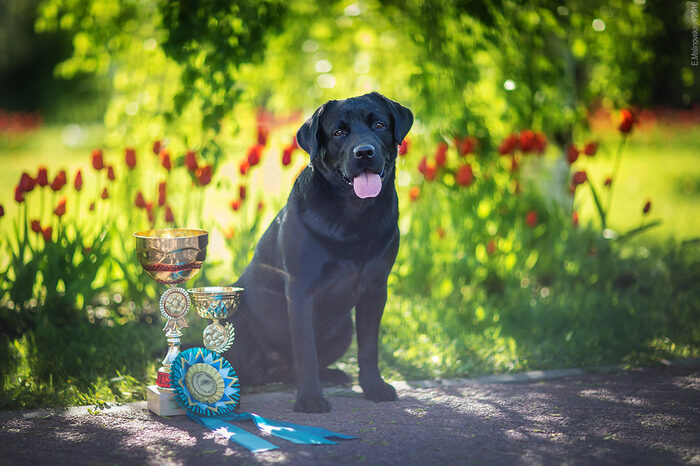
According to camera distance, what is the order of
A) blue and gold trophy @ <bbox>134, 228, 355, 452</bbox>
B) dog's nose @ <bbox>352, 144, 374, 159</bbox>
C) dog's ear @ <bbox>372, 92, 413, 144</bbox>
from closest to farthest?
dog's nose @ <bbox>352, 144, 374, 159</bbox> → blue and gold trophy @ <bbox>134, 228, 355, 452</bbox> → dog's ear @ <bbox>372, 92, 413, 144</bbox>

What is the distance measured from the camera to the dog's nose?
131 inches

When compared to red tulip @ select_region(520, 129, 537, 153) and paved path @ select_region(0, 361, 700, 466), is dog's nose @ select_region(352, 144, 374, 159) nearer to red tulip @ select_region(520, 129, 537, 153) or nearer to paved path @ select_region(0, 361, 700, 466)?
paved path @ select_region(0, 361, 700, 466)

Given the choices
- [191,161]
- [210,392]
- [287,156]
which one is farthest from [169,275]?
[287,156]

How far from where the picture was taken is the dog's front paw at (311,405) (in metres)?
3.61

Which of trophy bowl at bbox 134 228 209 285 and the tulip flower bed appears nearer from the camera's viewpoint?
trophy bowl at bbox 134 228 209 285

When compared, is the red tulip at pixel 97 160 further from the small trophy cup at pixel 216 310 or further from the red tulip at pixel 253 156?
the small trophy cup at pixel 216 310

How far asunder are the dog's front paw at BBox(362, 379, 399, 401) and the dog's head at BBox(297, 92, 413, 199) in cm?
104

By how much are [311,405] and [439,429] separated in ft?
2.09

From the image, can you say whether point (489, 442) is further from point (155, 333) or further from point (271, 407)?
point (155, 333)

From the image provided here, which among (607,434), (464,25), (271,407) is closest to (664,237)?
(464,25)

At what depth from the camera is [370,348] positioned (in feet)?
12.6

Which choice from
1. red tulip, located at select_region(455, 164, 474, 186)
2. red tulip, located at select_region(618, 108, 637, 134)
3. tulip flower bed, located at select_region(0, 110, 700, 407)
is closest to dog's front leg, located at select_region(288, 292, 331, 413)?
tulip flower bed, located at select_region(0, 110, 700, 407)

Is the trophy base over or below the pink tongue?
below

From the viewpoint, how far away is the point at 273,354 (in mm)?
4051
